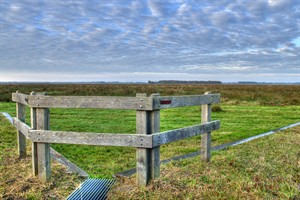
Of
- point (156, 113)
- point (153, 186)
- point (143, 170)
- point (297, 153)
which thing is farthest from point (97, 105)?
point (297, 153)

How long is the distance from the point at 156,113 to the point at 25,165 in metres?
3.29

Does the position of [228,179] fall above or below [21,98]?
below

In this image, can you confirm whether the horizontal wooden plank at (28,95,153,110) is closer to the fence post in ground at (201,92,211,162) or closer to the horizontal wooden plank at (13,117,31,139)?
the horizontal wooden plank at (13,117,31,139)

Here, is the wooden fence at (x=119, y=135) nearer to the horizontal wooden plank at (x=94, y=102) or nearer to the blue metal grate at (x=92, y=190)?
the horizontal wooden plank at (x=94, y=102)

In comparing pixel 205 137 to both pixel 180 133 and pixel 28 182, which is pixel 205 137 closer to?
pixel 180 133

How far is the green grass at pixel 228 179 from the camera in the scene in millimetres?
4422

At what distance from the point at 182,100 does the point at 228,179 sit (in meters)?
1.61

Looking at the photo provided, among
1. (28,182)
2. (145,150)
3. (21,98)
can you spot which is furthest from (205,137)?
(21,98)

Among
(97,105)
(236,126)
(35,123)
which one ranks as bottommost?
(236,126)

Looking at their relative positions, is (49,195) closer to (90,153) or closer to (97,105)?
(97,105)

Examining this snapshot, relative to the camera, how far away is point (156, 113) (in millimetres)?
4645

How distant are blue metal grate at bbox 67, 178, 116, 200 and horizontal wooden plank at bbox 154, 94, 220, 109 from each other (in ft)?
5.24

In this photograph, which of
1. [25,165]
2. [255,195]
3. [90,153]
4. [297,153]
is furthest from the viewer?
[90,153]

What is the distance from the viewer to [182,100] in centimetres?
529
